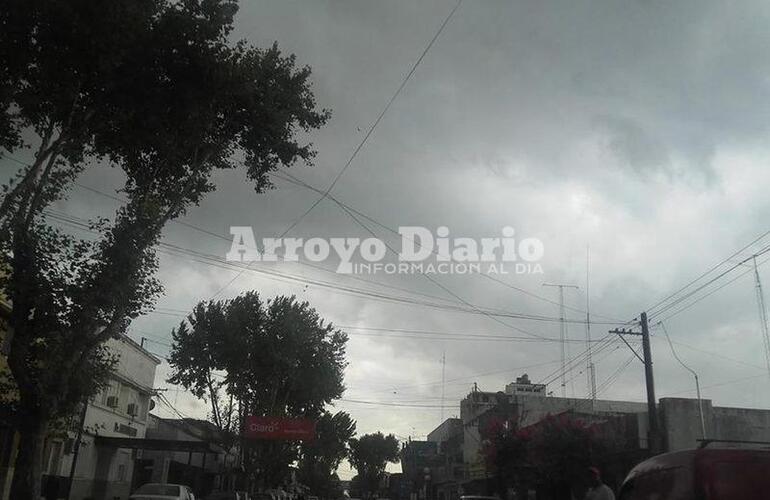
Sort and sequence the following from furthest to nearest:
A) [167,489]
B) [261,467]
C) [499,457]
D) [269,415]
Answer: [261,467], [269,415], [499,457], [167,489]

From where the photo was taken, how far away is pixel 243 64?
15.1m

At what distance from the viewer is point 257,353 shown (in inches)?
1510

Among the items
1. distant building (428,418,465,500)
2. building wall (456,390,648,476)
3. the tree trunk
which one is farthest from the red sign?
the tree trunk

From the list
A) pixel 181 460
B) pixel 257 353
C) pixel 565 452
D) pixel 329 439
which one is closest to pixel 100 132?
pixel 565 452

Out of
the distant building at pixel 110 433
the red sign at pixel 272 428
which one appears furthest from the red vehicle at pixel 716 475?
the red sign at pixel 272 428

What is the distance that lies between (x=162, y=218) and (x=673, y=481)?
1368cm

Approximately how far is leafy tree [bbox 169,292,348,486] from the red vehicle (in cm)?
3375

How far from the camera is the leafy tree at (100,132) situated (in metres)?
13.0

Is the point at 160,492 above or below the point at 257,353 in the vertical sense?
below

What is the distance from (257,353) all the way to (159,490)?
19.6 m

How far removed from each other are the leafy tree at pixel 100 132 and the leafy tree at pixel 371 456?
8905 centimetres

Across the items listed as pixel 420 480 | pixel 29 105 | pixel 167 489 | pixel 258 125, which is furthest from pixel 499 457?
pixel 420 480

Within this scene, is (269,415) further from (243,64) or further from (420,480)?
(420,480)

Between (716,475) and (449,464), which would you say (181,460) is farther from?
(716,475)
